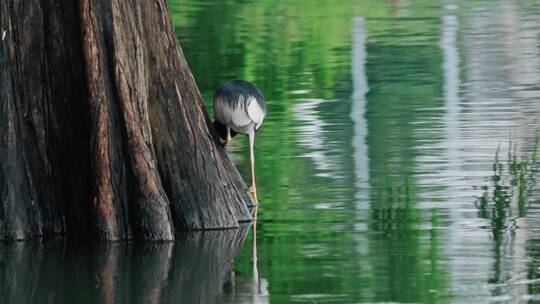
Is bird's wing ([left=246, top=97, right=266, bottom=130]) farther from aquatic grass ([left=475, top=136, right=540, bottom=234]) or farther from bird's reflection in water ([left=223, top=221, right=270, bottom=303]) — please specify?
bird's reflection in water ([left=223, top=221, right=270, bottom=303])

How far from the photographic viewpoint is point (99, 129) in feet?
33.9

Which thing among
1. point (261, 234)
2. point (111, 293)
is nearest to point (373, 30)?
point (261, 234)

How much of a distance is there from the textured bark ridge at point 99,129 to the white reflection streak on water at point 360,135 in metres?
1.02

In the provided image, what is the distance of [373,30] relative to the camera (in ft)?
82.2

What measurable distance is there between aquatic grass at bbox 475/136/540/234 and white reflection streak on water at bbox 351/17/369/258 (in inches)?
32.4

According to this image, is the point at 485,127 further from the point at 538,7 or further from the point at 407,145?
the point at 538,7

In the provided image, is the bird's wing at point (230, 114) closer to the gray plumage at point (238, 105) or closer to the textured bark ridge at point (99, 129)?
the gray plumage at point (238, 105)

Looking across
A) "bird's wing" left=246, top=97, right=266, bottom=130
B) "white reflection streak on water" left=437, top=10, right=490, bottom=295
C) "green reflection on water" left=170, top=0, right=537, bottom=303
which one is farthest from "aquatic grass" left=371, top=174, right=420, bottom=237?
"bird's wing" left=246, top=97, right=266, bottom=130

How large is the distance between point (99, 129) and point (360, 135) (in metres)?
4.92

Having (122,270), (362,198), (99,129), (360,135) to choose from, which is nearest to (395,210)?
(362,198)

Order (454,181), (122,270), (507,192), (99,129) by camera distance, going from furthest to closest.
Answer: (454,181)
(507,192)
(99,129)
(122,270)

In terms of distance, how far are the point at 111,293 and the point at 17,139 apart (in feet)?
5.85

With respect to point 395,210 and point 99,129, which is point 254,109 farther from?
point 99,129

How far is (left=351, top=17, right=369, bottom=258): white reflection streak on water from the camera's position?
11180 mm
